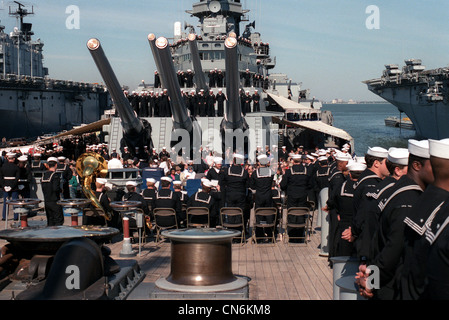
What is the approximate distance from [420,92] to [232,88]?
41260mm

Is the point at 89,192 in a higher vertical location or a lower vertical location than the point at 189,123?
lower

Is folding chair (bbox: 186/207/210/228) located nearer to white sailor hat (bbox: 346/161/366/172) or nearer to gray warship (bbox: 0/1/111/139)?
white sailor hat (bbox: 346/161/366/172)

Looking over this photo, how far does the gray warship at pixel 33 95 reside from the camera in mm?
52625

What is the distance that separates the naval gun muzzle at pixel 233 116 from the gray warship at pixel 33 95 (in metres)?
33.0

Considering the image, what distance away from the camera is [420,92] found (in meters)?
56.2

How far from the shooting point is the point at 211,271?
20.5 ft

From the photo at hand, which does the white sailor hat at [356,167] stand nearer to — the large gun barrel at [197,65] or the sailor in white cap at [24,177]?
the sailor in white cap at [24,177]

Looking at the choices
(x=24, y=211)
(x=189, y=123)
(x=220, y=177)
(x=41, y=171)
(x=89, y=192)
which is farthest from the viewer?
(x=189, y=123)

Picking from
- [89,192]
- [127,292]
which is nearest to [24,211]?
[89,192]

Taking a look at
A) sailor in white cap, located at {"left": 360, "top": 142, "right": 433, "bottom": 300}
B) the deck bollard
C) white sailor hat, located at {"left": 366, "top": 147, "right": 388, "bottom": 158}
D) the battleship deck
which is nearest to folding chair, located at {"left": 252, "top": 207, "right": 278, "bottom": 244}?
the battleship deck

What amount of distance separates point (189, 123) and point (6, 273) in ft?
50.7

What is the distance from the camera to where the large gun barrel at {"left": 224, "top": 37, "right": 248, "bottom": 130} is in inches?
647

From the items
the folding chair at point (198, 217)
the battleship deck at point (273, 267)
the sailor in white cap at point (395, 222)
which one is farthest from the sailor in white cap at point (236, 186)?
the sailor in white cap at point (395, 222)
